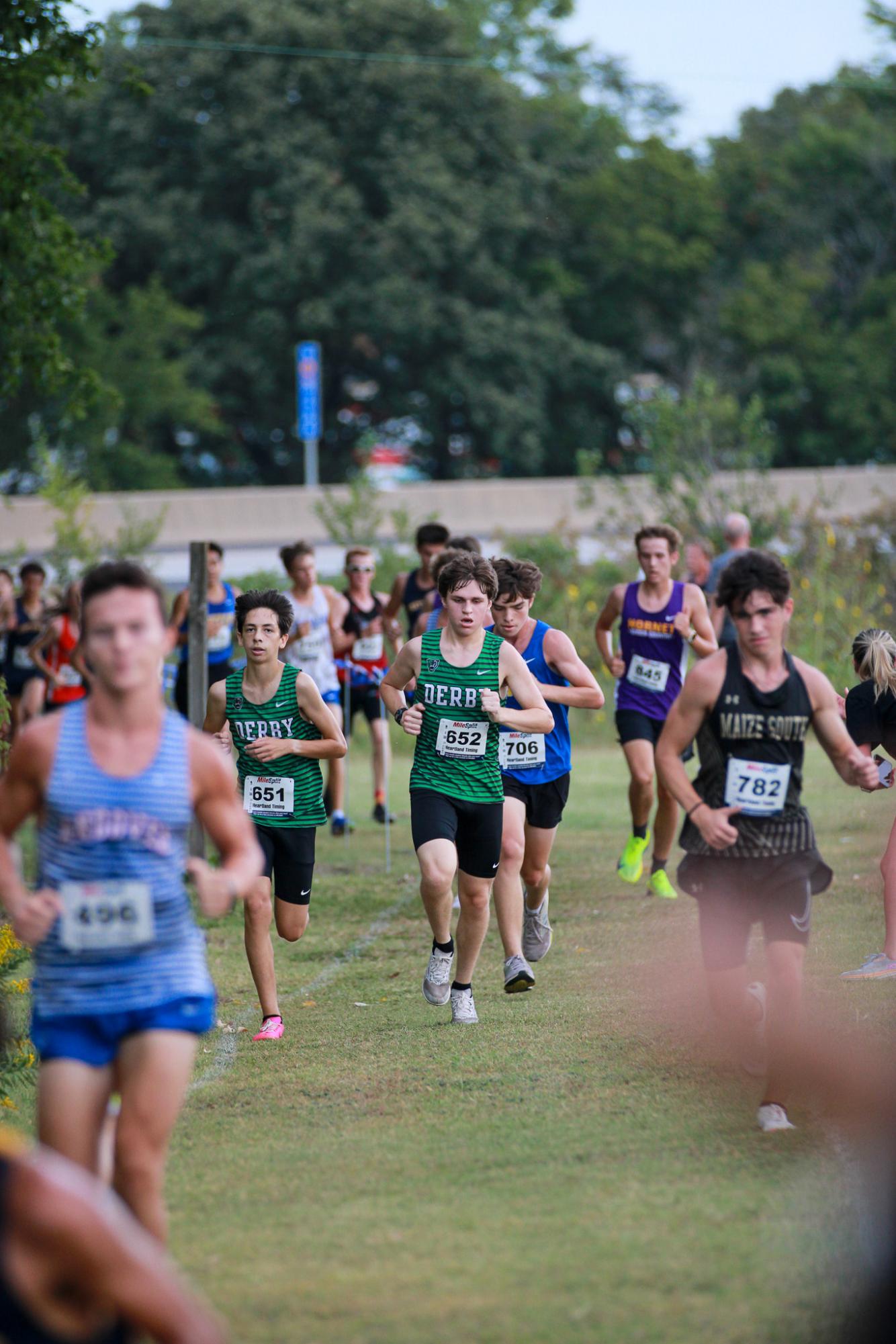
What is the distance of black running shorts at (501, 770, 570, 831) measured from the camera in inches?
364

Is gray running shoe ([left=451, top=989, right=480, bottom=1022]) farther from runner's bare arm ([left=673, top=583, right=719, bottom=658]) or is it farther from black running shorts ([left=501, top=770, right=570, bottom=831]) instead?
runner's bare arm ([left=673, top=583, right=719, bottom=658])

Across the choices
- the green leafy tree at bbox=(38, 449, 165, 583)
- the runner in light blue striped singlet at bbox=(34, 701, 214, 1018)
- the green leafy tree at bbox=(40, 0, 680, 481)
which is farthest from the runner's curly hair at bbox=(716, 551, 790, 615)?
the green leafy tree at bbox=(40, 0, 680, 481)

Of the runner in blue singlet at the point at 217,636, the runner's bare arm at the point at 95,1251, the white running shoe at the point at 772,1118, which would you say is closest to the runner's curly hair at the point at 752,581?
the white running shoe at the point at 772,1118

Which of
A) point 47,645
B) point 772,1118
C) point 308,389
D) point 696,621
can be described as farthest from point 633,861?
point 308,389

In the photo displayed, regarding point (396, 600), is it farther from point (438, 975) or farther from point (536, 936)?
point (438, 975)

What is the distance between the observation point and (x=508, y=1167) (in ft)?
19.7

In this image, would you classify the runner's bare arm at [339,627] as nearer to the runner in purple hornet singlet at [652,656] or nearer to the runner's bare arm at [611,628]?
the runner's bare arm at [611,628]

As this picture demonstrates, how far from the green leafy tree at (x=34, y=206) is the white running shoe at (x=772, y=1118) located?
9440 mm

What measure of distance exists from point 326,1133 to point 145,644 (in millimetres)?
2666

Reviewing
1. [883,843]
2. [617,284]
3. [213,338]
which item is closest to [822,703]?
[883,843]

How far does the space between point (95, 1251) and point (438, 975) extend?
5.19 m

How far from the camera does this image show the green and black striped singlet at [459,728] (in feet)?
26.0

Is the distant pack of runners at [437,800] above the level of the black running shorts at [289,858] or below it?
above

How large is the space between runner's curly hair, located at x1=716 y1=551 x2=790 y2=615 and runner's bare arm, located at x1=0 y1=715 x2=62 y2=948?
2496mm
